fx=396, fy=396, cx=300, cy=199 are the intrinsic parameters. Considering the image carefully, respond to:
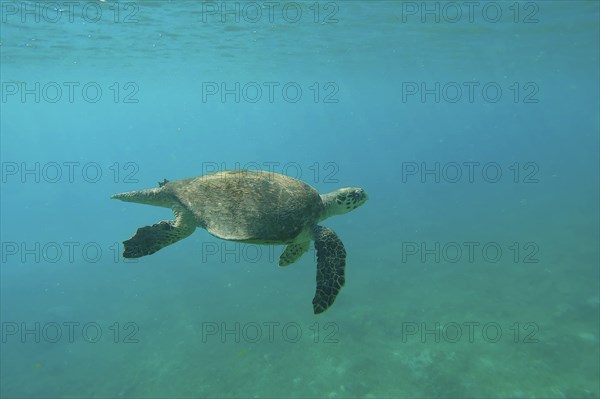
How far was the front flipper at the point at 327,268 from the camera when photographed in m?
5.59

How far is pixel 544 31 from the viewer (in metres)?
28.4

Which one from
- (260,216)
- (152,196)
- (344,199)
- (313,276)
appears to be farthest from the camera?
(313,276)

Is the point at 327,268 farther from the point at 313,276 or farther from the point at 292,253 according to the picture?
the point at 313,276

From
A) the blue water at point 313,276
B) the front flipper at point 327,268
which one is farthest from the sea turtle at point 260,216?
the blue water at point 313,276

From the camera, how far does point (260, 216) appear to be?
5973 millimetres

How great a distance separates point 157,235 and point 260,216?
1.86 m

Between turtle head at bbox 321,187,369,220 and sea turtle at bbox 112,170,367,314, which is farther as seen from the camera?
turtle head at bbox 321,187,369,220

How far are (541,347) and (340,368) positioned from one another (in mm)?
7580

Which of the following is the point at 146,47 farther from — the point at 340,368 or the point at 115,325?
the point at 340,368

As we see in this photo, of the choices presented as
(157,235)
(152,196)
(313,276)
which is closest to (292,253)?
(157,235)

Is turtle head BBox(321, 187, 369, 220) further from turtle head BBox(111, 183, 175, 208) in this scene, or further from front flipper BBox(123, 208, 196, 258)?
turtle head BBox(111, 183, 175, 208)

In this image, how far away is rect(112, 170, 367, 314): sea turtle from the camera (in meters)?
5.89

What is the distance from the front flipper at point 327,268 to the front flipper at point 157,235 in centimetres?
225

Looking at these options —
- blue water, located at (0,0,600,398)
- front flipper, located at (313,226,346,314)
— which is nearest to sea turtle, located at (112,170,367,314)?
front flipper, located at (313,226,346,314)
